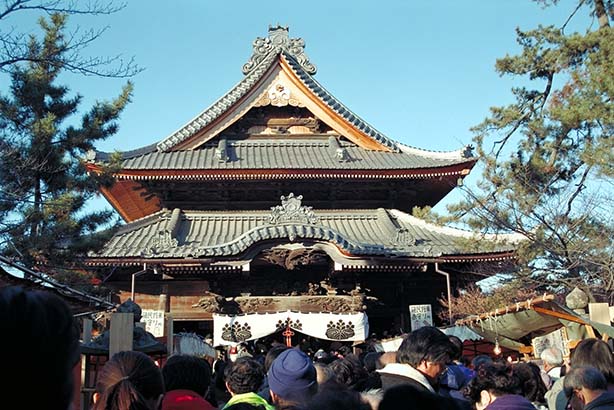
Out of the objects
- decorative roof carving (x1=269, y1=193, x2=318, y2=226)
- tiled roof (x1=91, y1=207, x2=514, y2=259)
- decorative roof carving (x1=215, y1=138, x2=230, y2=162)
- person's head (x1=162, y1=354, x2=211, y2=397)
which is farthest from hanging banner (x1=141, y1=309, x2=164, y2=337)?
person's head (x1=162, y1=354, x2=211, y2=397)

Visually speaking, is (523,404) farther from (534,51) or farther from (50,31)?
(534,51)

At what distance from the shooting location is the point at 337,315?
13.0 meters

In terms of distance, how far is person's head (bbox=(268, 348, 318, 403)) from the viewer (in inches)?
125

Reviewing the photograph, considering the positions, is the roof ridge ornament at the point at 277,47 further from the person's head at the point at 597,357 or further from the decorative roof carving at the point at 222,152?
the person's head at the point at 597,357

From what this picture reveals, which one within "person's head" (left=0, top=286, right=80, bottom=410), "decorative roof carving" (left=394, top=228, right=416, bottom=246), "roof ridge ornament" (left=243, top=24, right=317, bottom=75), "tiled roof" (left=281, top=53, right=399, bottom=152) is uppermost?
"roof ridge ornament" (left=243, top=24, right=317, bottom=75)

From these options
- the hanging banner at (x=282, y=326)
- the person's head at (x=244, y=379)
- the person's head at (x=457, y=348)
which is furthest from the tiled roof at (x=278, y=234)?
the person's head at (x=244, y=379)

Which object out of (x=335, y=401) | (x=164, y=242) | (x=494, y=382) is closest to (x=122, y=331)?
(x=494, y=382)

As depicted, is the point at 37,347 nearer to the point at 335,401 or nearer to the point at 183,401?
the point at 335,401

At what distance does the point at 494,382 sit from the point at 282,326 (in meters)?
9.49

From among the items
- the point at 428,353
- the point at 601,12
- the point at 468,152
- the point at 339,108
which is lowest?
the point at 428,353

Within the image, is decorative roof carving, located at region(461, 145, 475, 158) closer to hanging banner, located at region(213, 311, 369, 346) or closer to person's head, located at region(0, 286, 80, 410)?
hanging banner, located at region(213, 311, 369, 346)

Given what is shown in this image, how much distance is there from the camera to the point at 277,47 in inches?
695

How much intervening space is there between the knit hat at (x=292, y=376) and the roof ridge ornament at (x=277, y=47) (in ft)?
49.4

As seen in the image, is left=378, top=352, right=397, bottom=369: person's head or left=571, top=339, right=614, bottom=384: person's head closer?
left=571, top=339, right=614, bottom=384: person's head
